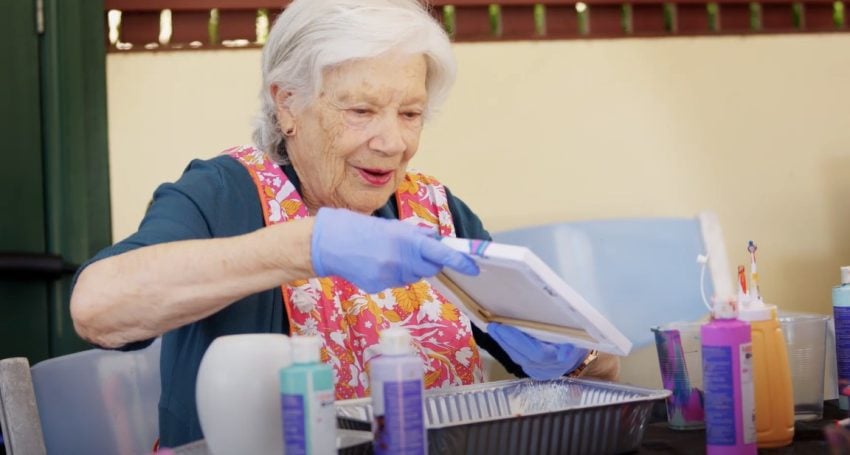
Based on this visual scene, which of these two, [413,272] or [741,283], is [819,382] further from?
[413,272]

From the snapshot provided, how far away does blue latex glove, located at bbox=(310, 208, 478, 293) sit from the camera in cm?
114

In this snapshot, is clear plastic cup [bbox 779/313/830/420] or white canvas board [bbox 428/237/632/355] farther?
clear plastic cup [bbox 779/313/830/420]

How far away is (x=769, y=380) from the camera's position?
4.09 feet

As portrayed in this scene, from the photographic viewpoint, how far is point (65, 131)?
246 cm

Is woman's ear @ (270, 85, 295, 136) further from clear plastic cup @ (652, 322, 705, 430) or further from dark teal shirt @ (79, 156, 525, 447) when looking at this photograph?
clear plastic cup @ (652, 322, 705, 430)

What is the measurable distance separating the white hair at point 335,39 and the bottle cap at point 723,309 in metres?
0.73

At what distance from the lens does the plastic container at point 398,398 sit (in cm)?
97

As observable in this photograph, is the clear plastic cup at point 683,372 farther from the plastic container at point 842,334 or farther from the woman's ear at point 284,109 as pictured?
the woman's ear at point 284,109

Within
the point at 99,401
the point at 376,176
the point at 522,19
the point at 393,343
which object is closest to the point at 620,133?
the point at 522,19

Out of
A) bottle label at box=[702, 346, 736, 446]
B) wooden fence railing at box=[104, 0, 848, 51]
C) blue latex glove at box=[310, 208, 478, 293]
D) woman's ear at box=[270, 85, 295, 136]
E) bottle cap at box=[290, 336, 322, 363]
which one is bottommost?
bottle label at box=[702, 346, 736, 446]

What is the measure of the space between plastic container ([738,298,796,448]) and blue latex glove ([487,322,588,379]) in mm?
231

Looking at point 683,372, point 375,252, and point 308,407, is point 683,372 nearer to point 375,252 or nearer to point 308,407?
point 375,252

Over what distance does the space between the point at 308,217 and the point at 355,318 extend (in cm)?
22

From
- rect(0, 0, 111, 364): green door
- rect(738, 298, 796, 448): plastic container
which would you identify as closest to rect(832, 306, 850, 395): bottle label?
rect(738, 298, 796, 448): plastic container
